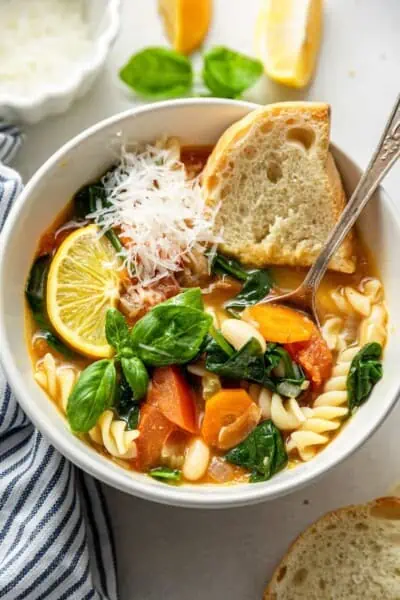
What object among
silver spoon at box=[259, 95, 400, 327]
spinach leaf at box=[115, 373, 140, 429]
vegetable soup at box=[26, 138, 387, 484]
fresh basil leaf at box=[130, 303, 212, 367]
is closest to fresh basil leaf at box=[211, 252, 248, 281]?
vegetable soup at box=[26, 138, 387, 484]

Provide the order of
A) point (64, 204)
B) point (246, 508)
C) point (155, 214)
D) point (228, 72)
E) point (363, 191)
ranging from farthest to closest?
point (228, 72) → point (246, 508) → point (64, 204) → point (155, 214) → point (363, 191)

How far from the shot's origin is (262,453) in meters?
4.02

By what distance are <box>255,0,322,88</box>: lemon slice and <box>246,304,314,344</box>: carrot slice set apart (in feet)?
3.92

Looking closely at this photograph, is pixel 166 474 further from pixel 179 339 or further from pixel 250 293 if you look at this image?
pixel 250 293

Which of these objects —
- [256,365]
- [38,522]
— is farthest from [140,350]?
[38,522]

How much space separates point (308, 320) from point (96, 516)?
1.22 m

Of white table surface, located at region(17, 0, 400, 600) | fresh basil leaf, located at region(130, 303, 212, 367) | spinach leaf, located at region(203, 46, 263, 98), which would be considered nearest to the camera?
fresh basil leaf, located at region(130, 303, 212, 367)

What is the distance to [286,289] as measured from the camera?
14.2ft

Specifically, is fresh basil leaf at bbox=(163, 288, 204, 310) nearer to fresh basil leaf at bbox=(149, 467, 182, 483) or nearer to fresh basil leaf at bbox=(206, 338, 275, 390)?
fresh basil leaf at bbox=(206, 338, 275, 390)

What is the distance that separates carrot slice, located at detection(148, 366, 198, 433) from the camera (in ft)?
13.1

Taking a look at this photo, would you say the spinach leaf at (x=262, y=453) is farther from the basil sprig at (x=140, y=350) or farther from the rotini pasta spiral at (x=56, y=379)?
the rotini pasta spiral at (x=56, y=379)

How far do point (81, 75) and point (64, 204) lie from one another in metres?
0.64

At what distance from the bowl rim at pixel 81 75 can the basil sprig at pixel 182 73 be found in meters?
0.14

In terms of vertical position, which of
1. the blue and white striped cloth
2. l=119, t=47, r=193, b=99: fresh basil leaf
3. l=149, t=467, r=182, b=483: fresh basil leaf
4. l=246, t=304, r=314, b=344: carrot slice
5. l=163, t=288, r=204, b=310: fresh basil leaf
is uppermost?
l=119, t=47, r=193, b=99: fresh basil leaf
